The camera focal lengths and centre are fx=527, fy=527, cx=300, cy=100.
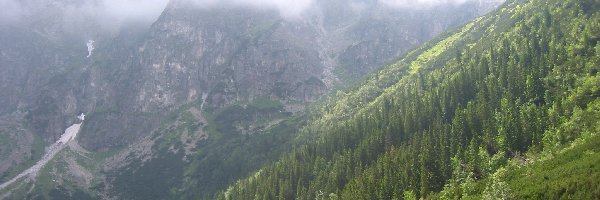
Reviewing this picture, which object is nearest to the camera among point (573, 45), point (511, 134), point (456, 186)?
point (456, 186)

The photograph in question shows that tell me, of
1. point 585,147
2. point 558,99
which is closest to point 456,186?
point 585,147

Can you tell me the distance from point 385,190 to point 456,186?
22271mm

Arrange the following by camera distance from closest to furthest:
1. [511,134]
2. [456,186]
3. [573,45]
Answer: [456,186] → [511,134] → [573,45]

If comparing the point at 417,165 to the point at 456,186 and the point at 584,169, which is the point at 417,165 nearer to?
the point at 456,186

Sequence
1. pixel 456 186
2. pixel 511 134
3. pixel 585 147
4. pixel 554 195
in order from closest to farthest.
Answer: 1. pixel 554 195
2. pixel 585 147
3. pixel 456 186
4. pixel 511 134

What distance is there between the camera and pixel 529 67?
188750 mm

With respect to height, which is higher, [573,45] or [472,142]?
[573,45]

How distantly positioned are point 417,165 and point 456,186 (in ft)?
71.3

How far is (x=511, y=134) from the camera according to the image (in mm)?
148625

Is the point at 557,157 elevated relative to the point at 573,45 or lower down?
lower down

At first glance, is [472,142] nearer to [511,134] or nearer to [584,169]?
[511,134]

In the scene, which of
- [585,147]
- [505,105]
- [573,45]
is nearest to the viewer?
[585,147]

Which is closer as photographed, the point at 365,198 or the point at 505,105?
the point at 365,198

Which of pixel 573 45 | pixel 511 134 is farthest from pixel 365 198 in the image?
pixel 573 45
